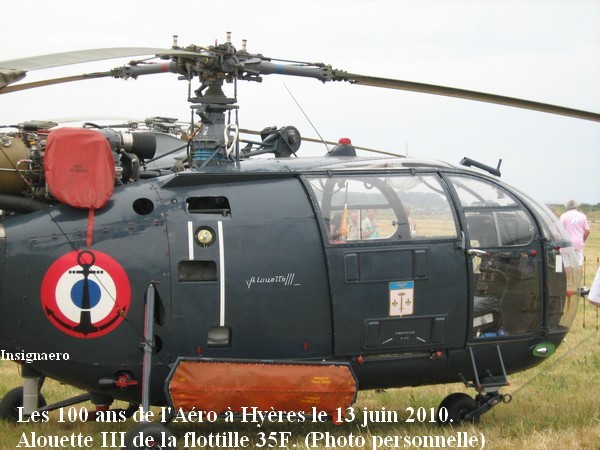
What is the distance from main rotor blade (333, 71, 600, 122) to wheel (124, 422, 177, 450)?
11.3ft

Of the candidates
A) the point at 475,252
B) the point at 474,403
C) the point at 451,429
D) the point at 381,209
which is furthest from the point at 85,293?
the point at 474,403

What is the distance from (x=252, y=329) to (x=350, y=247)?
106 cm

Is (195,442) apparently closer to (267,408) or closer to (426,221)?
(267,408)

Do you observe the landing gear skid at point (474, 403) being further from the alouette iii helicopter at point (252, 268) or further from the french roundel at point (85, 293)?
the french roundel at point (85, 293)

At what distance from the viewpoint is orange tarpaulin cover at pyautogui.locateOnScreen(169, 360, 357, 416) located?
7555 millimetres

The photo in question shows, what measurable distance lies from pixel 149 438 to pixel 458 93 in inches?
155

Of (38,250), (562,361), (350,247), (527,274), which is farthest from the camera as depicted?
(562,361)

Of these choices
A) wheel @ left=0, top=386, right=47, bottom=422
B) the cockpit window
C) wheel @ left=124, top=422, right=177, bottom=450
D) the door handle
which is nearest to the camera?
wheel @ left=124, top=422, right=177, bottom=450

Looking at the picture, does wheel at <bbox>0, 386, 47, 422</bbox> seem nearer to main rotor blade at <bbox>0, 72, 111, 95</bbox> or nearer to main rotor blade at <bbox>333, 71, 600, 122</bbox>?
main rotor blade at <bbox>0, 72, 111, 95</bbox>

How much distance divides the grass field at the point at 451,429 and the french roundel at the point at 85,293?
123 cm

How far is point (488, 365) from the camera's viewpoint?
28.6 ft

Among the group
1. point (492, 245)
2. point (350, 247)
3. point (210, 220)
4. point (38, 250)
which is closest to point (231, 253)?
point (210, 220)

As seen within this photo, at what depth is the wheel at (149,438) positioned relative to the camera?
7.20 metres

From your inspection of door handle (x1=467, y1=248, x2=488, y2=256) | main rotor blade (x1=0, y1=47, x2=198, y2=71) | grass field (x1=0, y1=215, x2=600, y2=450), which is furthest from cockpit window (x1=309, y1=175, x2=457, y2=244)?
main rotor blade (x1=0, y1=47, x2=198, y2=71)
